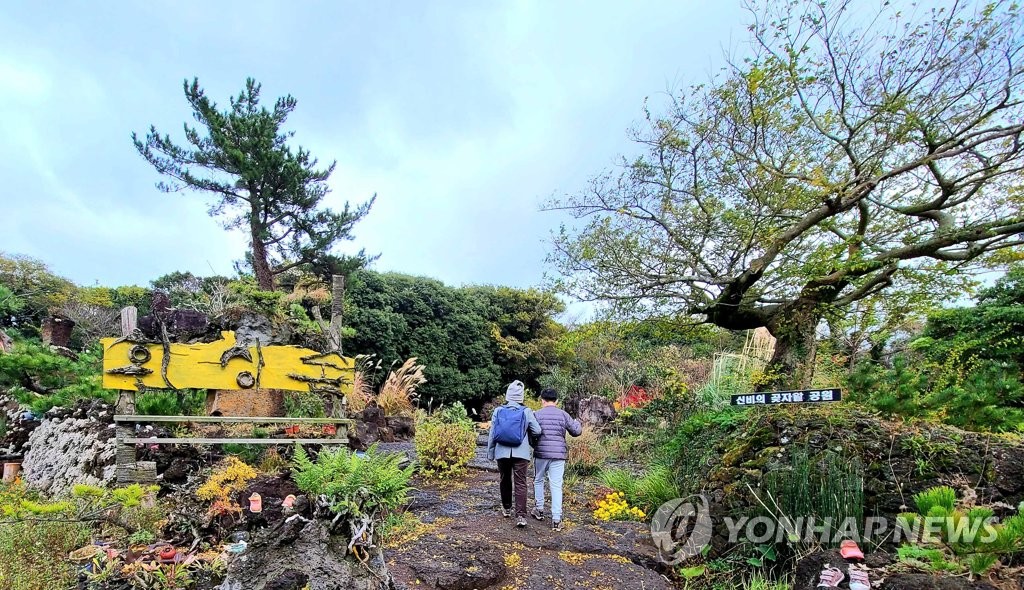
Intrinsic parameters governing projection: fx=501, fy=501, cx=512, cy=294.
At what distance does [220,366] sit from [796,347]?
6.83m

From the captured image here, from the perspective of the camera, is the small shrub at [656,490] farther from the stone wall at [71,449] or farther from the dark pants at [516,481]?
the stone wall at [71,449]

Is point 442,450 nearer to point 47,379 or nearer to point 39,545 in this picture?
point 39,545

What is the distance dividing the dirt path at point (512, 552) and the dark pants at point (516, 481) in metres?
0.16

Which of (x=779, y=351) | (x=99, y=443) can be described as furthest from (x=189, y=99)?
(x=779, y=351)

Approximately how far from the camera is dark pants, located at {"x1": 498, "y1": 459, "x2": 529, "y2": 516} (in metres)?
4.53

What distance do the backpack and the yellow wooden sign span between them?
2.12 m

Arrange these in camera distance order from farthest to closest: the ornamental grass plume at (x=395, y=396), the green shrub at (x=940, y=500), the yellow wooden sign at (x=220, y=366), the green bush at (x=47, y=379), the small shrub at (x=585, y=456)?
the ornamental grass plume at (x=395, y=396), the small shrub at (x=585, y=456), the green bush at (x=47, y=379), the yellow wooden sign at (x=220, y=366), the green shrub at (x=940, y=500)

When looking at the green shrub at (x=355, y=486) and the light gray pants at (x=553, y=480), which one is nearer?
the green shrub at (x=355, y=486)

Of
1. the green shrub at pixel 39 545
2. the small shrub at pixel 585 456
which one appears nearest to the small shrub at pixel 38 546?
the green shrub at pixel 39 545

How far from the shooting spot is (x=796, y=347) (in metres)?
6.43

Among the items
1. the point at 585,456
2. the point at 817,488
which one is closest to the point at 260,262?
the point at 585,456

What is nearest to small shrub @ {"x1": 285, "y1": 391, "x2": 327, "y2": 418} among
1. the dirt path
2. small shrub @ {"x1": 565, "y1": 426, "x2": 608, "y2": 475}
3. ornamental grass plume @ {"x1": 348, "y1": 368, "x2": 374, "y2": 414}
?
ornamental grass plume @ {"x1": 348, "y1": 368, "x2": 374, "y2": 414}

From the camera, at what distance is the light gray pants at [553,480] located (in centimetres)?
464

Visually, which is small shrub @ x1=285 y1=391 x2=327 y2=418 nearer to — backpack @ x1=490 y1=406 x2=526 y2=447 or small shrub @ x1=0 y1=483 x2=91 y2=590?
small shrub @ x1=0 y1=483 x2=91 y2=590
